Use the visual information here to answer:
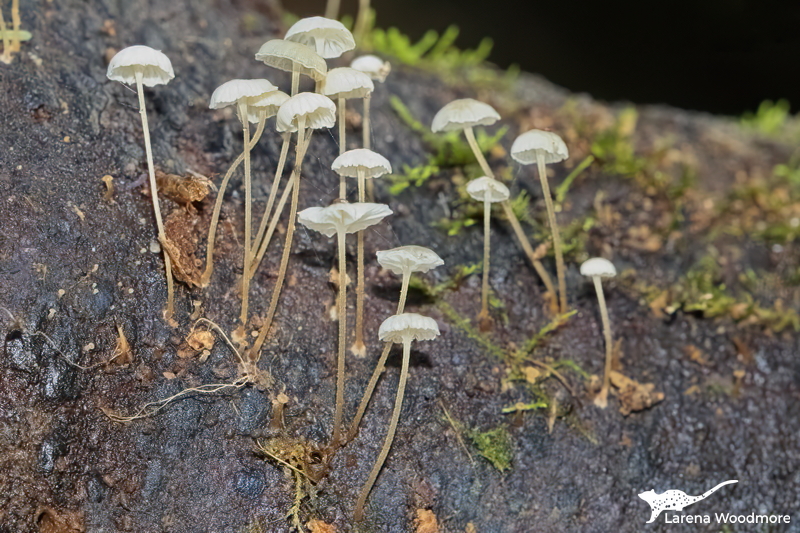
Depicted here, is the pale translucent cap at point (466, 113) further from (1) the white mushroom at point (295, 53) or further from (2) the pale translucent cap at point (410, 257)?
(2) the pale translucent cap at point (410, 257)

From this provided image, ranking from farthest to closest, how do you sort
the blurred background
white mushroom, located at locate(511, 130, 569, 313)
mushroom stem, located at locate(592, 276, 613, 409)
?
1. the blurred background
2. mushroom stem, located at locate(592, 276, 613, 409)
3. white mushroom, located at locate(511, 130, 569, 313)

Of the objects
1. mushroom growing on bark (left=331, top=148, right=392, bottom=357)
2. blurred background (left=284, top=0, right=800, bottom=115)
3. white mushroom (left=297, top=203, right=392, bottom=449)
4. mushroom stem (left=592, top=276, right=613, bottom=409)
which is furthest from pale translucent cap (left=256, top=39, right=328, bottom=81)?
blurred background (left=284, top=0, right=800, bottom=115)

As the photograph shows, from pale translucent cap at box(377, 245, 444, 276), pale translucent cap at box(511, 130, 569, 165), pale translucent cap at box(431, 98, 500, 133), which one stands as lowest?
pale translucent cap at box(377, 245, 444, 276)

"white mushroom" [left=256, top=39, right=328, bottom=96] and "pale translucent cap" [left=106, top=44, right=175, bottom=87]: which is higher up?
"white mushroom" [left=256, top=39, right=328, bottom=96]

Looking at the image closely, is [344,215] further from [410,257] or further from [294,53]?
[294,53]

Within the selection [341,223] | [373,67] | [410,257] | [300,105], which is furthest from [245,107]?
[410,257]

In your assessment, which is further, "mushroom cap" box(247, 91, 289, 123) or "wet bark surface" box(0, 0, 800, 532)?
"mushroom cap" box(247, 91, 289, 123)

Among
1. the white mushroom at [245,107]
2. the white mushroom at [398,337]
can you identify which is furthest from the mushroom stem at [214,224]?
the white mushroom at [398,337]

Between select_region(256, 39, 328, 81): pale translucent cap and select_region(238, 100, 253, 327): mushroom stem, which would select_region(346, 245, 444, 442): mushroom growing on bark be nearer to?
select_region(238, 100, 253, 327): mushroom stem
